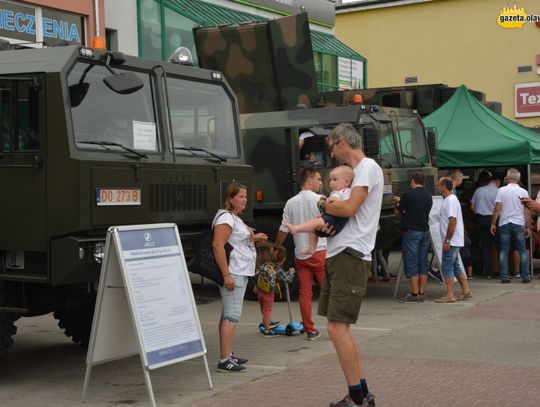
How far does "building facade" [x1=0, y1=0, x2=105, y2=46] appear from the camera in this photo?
15773 mm

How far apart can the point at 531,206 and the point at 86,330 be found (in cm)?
464

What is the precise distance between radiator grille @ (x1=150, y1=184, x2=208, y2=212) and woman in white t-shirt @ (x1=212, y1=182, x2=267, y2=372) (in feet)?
1.17

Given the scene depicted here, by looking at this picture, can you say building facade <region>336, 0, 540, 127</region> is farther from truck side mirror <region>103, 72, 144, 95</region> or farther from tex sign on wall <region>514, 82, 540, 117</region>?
truck side mirror <region>103, 72, 144, 95</region>

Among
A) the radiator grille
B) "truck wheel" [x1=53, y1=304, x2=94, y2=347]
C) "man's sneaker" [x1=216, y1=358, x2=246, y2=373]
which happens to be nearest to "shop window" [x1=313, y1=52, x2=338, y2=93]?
"truck wheel" [x1=53, y1=304, x2=94, y2=347]

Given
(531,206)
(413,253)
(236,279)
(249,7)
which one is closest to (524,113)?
(249,7)

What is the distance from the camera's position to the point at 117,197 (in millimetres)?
7609

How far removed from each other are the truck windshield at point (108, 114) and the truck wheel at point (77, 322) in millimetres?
2100

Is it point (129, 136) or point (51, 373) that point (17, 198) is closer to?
point (129, 136)

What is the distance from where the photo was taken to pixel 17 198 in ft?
24.6

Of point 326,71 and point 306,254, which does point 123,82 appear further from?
point 326,71

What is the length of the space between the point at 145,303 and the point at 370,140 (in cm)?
634

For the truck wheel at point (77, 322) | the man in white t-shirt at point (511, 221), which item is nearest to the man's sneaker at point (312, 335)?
the truck wheel at point (77, 322)

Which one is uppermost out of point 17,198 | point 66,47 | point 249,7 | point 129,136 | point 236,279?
point 249,7

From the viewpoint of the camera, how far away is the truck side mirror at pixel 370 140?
1272cm
